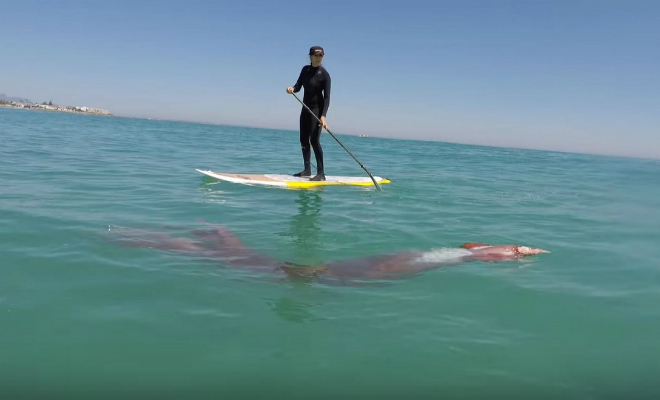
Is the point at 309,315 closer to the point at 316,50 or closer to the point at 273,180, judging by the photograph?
the point at 273,180

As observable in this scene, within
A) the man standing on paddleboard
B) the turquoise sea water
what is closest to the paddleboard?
the man standing on paddleboard

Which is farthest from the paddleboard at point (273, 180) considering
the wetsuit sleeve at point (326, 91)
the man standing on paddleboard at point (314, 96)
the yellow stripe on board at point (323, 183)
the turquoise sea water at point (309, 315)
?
the turquoise sea water at point (309, 315)

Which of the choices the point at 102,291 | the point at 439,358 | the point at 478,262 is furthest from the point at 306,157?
the point at 439,358

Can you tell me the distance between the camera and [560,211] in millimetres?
8617

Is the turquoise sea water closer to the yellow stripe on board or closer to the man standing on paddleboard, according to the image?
the yellow stripe on board

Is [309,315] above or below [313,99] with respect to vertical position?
below

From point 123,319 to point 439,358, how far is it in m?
2.13

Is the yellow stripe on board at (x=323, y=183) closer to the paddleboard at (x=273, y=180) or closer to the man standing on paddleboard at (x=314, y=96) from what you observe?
the paddleboard at (x=273, y=180)

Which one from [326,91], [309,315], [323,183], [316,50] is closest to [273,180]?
[323,183]

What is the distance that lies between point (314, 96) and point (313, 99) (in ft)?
0.22

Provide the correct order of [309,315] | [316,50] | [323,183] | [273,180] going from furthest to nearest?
[323,183] → [273,180] → [316,50] → [309,315]

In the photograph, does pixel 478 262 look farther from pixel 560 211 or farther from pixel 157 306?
pixel 560 211

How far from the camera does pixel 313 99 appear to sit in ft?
31.4

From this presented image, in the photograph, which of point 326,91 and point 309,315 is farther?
point 326,91
